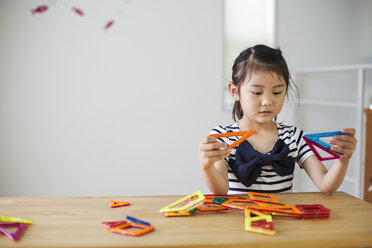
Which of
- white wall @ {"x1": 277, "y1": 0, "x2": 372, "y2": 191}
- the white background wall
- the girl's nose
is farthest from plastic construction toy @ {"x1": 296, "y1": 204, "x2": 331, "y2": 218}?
white wall @ {"x1": 277, "y1": 0, "x2": 372, "y2": 191}

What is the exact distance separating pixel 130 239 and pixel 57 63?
89.8 inches

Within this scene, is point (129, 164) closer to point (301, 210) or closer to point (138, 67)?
point (138, 67)

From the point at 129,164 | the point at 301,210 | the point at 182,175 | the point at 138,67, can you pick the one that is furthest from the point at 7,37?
the point at 301,210

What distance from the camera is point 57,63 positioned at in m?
2.67

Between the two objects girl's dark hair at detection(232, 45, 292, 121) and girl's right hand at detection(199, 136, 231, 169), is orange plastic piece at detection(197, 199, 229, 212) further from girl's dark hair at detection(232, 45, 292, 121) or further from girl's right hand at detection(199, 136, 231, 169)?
girl's dark hair at detection(232, 45, 292, 121)

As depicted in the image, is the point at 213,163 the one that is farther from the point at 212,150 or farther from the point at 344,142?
the point at 344,142

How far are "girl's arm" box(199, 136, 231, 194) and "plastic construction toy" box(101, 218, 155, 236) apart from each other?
286 mm

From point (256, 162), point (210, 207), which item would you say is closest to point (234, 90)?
point (256, 162)

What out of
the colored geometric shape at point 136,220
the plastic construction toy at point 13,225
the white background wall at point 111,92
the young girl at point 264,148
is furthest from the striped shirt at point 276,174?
the white background wall at point 111,92

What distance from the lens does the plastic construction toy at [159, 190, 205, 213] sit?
747 mm

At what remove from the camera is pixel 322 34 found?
10.2 ft

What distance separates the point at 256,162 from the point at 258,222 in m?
0.40

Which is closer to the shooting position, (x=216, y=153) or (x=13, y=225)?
(x=13, y=225)

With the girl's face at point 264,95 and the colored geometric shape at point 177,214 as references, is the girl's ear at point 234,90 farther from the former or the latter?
the colored geometric shape at point 177,214
